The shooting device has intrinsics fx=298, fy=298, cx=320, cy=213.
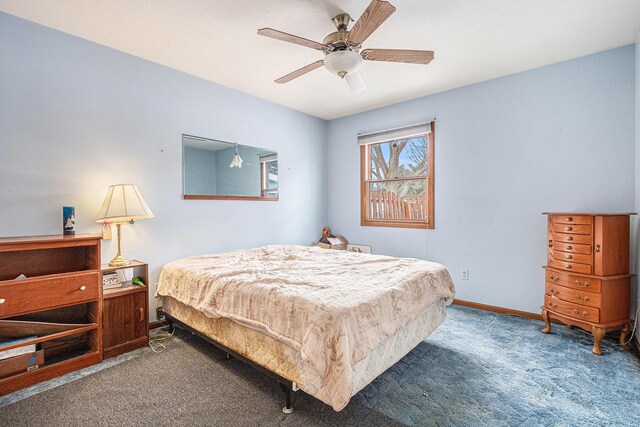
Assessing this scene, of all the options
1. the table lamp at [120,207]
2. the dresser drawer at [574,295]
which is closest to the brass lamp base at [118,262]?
the table lamp at [120,207]

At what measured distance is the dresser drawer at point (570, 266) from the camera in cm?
255

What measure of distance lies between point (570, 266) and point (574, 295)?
0.25 metres

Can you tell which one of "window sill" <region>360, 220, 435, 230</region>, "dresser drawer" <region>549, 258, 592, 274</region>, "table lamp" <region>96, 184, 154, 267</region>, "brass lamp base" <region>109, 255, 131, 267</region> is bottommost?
"dresser drawer" <region>549, 258, 592, 274</region>

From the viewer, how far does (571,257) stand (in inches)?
104

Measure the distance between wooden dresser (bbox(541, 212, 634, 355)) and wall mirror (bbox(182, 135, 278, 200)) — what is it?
331 centimetres

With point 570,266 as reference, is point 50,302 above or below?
below

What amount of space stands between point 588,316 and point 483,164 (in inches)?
72.0

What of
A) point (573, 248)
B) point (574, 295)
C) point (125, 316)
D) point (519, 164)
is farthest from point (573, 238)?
point (125, 316)

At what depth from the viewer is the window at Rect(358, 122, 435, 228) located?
160 inches

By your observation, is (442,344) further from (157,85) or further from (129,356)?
(157,85)

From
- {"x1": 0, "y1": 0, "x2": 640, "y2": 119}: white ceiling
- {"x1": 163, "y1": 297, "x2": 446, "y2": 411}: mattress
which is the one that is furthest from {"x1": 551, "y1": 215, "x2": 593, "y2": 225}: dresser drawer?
{"x1": 0, "y1": 0, "x2": 640, "y2": 119}: white ceiling

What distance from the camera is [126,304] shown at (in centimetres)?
249

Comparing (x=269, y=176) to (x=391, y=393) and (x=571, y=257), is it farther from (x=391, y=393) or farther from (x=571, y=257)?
(x=571, y=257)

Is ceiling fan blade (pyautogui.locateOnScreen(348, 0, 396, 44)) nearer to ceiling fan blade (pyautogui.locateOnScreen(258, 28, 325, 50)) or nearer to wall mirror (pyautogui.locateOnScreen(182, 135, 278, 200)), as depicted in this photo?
ceiling fan blade (pyautogui.locateOnScreen(258, 28, 325, 50))
